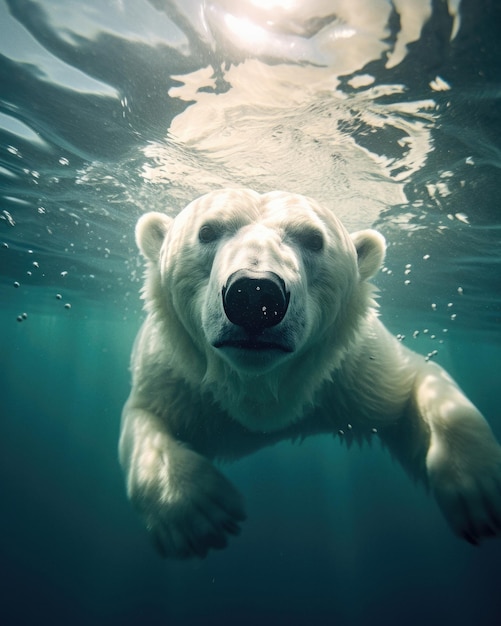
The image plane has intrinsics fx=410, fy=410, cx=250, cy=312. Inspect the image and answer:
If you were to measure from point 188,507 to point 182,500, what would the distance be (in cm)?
5

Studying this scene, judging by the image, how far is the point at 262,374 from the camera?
232 cm

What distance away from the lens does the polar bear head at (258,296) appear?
6.18 feet

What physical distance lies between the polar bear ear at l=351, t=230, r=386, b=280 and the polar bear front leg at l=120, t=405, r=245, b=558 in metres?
1.71

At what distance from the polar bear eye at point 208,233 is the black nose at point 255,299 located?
82 centimetres

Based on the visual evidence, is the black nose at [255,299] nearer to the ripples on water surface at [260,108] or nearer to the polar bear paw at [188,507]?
the polar bear paw at [188,507]

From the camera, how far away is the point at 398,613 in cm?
1404

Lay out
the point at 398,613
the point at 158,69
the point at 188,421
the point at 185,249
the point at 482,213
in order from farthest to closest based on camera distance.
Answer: the point at 398,613
the point at 482,213
the point at 158,69
the point at 188,421
the point at 185,249

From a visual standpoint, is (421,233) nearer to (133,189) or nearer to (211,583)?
(133,189)

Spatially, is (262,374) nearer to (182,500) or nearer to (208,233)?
(182,500)

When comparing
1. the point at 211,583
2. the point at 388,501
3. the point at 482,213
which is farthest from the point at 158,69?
the point at 388,501

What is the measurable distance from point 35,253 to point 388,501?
23689mm

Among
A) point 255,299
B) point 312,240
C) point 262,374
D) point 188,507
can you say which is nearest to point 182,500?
point 188,507

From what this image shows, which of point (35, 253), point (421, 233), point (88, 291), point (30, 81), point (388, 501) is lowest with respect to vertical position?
point (388, 501)

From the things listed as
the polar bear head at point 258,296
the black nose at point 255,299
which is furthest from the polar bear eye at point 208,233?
the black nose at point 255,299
